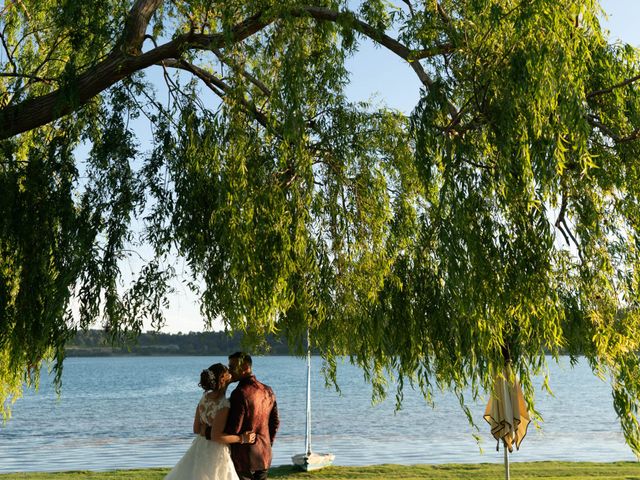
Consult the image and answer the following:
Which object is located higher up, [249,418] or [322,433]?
[249,418]

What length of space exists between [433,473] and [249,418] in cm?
780

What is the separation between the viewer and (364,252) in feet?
24.9

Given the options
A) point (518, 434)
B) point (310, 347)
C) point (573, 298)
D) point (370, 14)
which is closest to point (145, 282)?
point (310, 347)

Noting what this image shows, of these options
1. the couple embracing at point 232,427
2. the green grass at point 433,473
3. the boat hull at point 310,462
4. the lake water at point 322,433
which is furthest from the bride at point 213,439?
the boat hull at point 310,462

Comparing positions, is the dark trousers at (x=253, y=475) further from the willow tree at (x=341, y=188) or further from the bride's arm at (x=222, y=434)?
the willow tree at (x=341, y=188)

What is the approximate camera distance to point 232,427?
258 inches

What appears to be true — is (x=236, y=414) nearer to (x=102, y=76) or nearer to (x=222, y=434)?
(x=222, y=434)

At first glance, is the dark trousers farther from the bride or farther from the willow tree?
the willow tree

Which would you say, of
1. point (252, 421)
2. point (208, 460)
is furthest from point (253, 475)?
point (252, 421)

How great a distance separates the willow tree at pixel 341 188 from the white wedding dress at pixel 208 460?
0.79 m

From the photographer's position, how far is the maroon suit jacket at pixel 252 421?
6.45 metres

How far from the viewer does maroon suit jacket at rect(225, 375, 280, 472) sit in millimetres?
6453

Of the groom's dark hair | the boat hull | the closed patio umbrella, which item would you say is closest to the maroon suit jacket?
the groom's dark hair

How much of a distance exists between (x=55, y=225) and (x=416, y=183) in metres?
3.36
